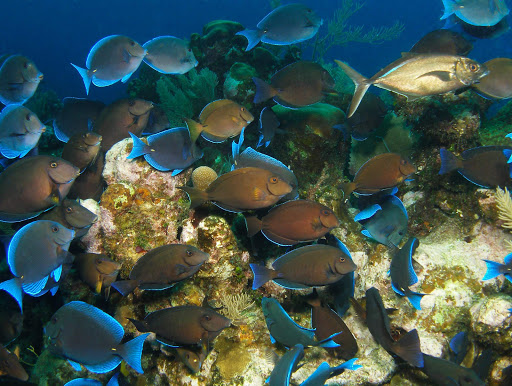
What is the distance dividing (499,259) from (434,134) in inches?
65.3

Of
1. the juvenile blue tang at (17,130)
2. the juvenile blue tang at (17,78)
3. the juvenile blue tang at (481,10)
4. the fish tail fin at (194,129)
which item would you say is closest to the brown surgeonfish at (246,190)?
the fish tail fin at (194,129)

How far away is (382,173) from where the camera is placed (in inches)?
108

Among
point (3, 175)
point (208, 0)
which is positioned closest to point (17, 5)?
point (208, 0)

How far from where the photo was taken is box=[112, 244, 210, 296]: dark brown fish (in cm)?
231

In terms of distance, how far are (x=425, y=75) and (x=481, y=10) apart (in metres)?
Result: 2.23

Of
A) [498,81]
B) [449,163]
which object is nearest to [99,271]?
[449,163]

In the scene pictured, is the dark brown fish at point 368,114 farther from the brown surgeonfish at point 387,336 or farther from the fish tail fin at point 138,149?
the fish tail fin at point 138,149

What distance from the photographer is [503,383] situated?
2635mm

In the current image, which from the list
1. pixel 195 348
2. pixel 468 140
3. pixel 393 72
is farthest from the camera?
pixel 468 140

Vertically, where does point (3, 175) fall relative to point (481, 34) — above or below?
below

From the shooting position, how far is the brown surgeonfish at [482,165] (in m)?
3.07

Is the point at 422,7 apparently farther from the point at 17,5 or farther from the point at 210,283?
the point at 17,5

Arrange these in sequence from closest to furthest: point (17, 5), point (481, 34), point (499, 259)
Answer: point (499, 259)
point (481, 34)
point (17, 5)

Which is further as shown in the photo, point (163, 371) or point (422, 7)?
point (422, 7)
